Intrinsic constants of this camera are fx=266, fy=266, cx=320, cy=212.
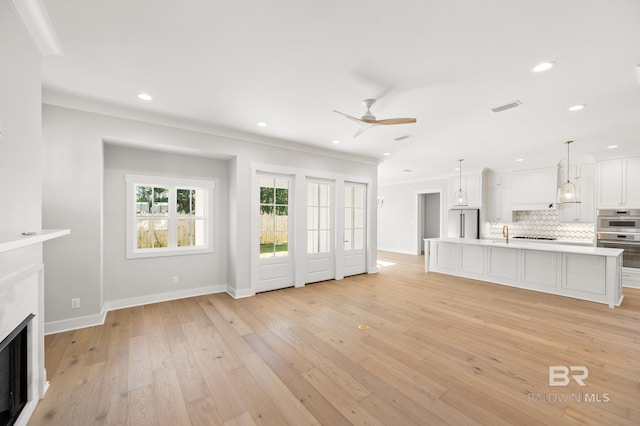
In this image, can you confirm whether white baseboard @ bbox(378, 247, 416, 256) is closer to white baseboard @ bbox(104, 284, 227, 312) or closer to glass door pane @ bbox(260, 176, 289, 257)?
glass door pane @ bbox(260, 176, 289, 257)

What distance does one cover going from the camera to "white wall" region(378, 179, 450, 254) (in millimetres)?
9195

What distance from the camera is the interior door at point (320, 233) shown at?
5.46 metres

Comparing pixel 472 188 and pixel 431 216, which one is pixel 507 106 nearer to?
pixel 472 188

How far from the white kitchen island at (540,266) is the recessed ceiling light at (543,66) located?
134 inches

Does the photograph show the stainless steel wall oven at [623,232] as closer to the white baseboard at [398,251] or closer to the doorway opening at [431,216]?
the white baseboard at [398,251]

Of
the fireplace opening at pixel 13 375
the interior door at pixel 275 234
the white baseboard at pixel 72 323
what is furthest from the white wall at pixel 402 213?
the fireplace opening at pixel 13 375

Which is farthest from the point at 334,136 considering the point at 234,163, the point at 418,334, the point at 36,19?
the point at 36,19

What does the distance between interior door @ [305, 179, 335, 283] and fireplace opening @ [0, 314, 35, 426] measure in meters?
3.96

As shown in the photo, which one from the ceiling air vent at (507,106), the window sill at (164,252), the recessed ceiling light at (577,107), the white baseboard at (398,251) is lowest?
the white baseboard at (398,251)

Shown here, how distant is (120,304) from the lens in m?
3.94

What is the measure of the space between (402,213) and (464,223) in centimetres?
234

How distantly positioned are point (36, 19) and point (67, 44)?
1.08 ft

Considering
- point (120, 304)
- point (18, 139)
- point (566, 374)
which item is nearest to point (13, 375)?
point (18, 139)

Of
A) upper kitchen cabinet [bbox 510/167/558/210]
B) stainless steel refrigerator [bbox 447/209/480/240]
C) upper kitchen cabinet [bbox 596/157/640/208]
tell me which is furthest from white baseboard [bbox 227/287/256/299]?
upper kitchen cabinet [bbox 596/157/640/208]
